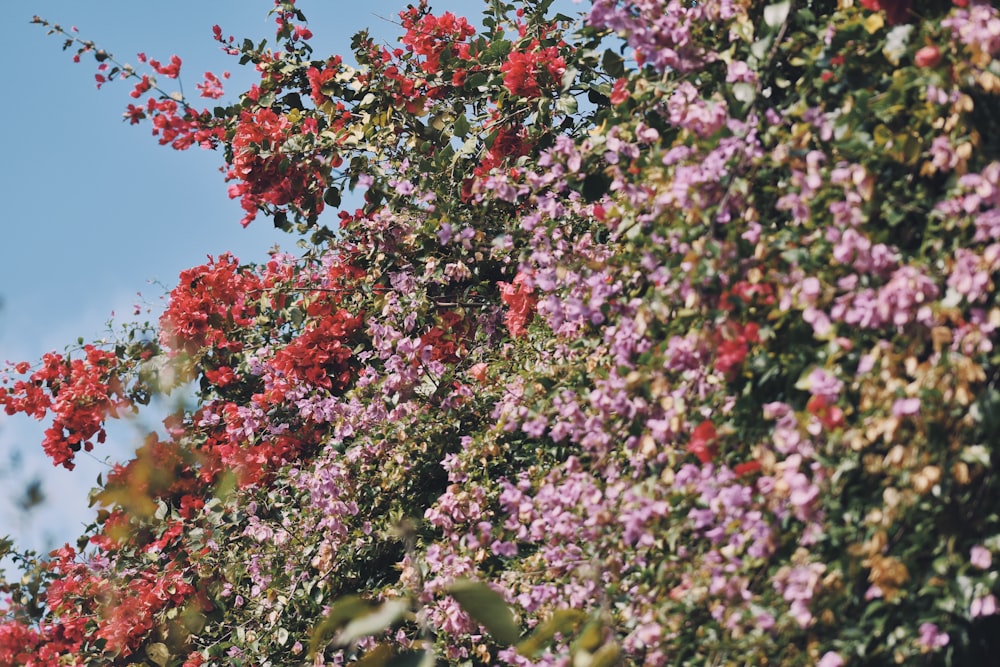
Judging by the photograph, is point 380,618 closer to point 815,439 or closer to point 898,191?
point 815,439

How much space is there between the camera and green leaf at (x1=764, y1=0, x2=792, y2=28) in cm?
296

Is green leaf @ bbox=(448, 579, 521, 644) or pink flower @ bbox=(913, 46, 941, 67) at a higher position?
pink flower @ bbox=(913, 46, 941, 67)

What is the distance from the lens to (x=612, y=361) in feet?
11.9

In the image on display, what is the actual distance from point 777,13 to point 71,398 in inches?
190

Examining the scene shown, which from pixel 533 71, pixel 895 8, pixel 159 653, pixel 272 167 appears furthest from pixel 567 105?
pixel 159 653

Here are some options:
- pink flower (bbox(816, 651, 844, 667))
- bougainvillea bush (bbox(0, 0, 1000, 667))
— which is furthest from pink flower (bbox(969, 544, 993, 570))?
pink flower (bbox(816, 651, 844, 667))

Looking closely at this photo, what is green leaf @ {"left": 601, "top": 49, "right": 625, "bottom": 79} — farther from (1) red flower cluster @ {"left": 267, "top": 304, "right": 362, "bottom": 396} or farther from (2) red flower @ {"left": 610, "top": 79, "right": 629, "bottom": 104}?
(1) red flower cluster @ {"left": 267, "top": 304, "right": 362, "bottom": 396}

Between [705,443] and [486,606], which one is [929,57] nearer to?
[705,443]

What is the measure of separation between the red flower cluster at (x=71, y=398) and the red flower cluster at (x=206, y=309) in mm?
414

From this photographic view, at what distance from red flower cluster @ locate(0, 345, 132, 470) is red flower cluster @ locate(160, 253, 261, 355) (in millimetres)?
414

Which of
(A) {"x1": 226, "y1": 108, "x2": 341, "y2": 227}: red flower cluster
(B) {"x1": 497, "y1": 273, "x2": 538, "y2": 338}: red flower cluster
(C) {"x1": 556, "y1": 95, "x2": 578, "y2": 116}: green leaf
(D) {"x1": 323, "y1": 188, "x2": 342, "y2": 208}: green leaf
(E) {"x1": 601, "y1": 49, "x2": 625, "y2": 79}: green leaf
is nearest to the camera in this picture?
(E) {"x1": 601, "y1": 49, "x2": 625, "y2": 79}: green leaf

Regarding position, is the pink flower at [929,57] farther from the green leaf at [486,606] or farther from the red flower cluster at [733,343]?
the green leaf at [486,606]

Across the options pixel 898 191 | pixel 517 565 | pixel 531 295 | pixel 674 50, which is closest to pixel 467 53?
pixel 531 295

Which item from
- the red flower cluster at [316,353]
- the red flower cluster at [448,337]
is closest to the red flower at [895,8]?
the red flower cluster at [448,337]
